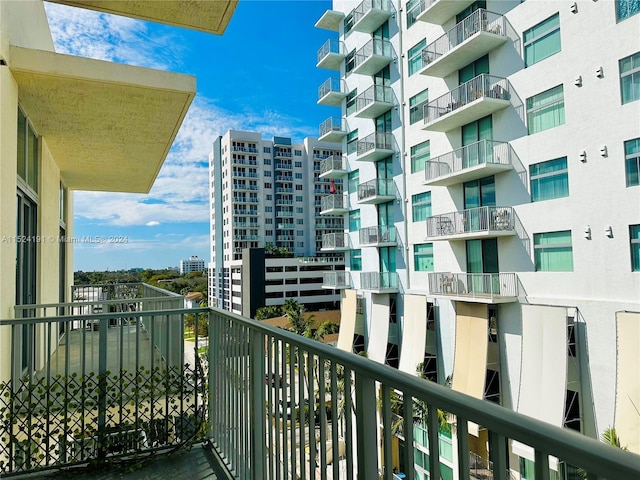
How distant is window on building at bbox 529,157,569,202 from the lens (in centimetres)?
1006

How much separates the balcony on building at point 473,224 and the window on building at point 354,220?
5.63 metres

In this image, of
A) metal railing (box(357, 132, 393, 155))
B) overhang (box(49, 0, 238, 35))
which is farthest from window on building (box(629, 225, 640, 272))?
metal railing (box(357, 132, 393, 155))

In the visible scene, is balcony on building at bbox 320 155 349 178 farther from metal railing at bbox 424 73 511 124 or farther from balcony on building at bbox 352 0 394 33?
metal railing at bbox 424 73 511 124

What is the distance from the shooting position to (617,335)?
8758mm

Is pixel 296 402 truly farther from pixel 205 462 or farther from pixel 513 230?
pixel 513 230

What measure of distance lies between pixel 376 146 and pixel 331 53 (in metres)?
6.11

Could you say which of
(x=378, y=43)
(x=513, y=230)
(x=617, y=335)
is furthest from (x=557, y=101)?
(x=378, y=43)

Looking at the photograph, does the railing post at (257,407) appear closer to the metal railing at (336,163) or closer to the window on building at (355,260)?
the window on building at (355,260)

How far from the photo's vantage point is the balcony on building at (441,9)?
12.5 meters

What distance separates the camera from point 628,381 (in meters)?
8.55

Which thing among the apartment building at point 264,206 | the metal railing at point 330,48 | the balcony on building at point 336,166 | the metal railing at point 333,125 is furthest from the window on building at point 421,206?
the apartment building at point 264,206

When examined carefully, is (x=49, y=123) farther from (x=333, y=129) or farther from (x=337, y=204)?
(x=333, y=129)

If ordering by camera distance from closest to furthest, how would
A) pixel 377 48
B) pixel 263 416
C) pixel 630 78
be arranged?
pixel 263 416 → pixel 630 78 → pixel 377 48

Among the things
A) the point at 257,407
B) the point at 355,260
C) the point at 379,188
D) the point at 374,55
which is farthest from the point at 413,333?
the point at 257,407
